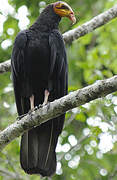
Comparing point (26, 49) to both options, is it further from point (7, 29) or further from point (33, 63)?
point (7, 29)

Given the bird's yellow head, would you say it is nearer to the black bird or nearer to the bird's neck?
the bird's neck

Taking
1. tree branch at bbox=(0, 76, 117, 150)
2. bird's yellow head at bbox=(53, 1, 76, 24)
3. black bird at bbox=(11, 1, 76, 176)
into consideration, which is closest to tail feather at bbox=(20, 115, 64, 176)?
black bird at bbox=(11, 1, 76, 176)

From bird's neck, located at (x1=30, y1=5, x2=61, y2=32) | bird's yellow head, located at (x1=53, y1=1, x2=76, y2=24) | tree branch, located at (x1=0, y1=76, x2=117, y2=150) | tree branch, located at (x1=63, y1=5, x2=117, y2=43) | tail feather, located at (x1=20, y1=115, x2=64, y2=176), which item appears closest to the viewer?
tree branch, located at (x1=0, y1=76, x2=117, y2=150)

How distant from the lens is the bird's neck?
5.50 m

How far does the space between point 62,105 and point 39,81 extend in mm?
1192

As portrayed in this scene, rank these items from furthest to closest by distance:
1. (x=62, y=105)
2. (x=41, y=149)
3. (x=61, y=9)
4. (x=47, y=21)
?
(x=61, y=9), (x=47, y=21), (x=41, y=149), (x=62, y=105)

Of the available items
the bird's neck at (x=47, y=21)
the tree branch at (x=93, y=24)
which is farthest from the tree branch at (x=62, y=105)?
the tree branch at (x=93, y=24)

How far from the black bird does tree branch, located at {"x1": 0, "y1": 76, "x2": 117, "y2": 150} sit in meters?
0.62

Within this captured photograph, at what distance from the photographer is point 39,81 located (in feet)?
17.7

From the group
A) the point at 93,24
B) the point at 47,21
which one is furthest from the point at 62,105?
the point at 93,24

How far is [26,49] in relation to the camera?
5270 millimetres

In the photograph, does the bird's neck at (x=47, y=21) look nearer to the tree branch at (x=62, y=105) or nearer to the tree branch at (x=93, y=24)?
the tree branch at (x=93, y=24)

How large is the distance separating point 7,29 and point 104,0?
15.5ft

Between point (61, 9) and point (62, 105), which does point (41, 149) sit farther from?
point (61, 9)
